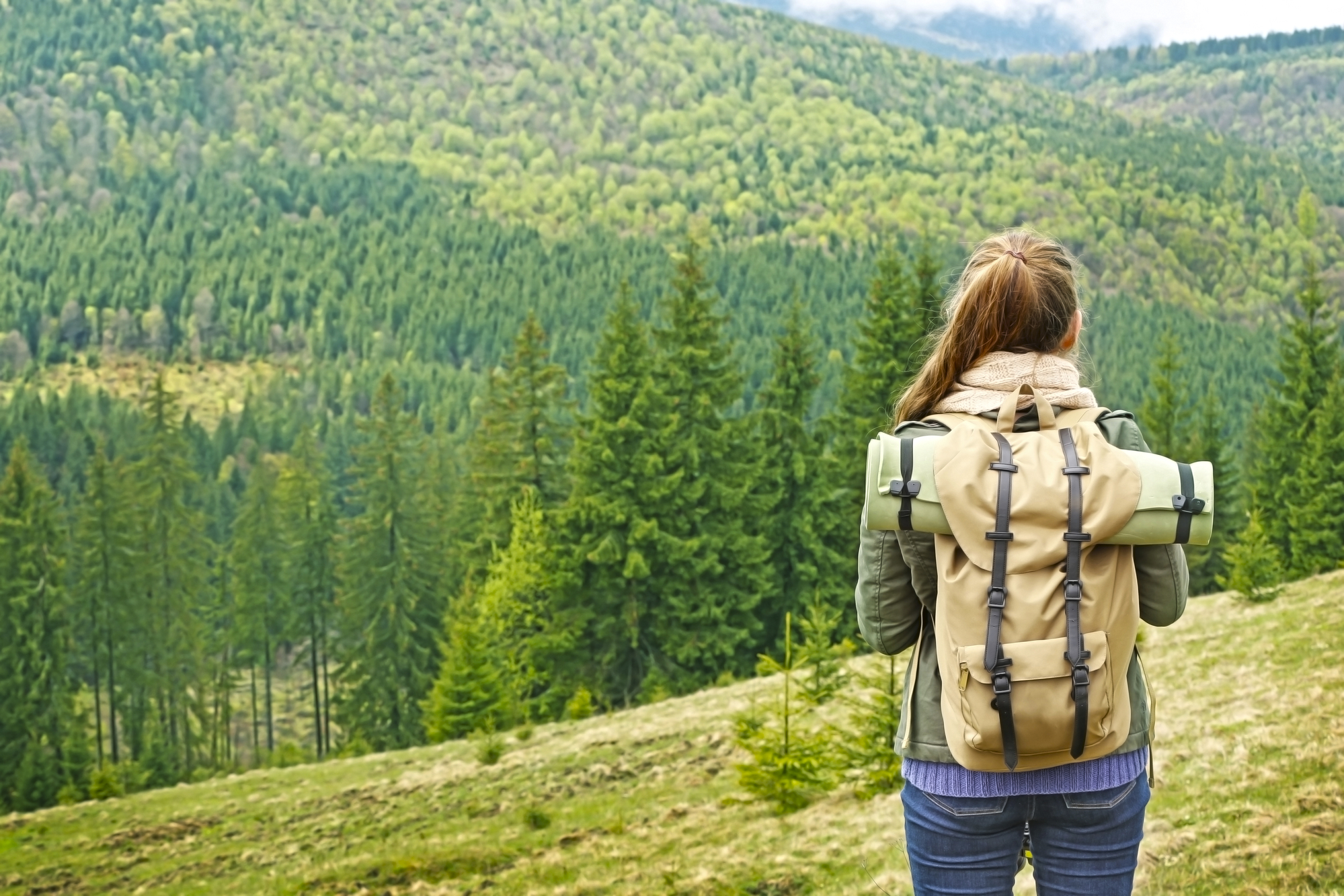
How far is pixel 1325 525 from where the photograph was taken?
139 ft

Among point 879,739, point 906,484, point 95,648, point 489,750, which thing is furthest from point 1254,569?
point 95,648

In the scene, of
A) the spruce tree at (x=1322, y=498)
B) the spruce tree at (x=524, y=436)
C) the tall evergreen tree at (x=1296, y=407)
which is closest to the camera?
the spruce tree at (x=524, y=436)

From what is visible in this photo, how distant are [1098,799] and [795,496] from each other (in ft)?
123

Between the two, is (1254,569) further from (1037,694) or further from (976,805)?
(1037,694)

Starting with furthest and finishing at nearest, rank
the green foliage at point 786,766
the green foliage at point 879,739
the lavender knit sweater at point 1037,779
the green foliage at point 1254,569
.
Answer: the green foliage at point 1254,569 → the green foliage at point 786,766 → the green foliage at point 879,739 → the lavender knit sweater at point 1037,779

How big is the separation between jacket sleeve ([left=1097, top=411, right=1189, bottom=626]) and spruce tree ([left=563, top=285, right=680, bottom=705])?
33003 millimetres

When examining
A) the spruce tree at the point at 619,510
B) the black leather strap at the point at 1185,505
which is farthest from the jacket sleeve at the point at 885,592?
the spruce tree at the point at 619,510

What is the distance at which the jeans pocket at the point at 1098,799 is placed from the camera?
361cm

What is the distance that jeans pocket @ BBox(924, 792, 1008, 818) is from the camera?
3605 mm

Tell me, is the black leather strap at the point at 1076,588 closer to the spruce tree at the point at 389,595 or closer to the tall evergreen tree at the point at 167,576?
the spruce tree at the point at 389,595

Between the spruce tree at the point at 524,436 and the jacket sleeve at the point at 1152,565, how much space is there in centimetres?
3654

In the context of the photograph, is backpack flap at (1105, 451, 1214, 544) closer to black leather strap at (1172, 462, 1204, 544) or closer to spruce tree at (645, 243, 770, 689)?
black leather strap at (1172, 462, 1204, 544)

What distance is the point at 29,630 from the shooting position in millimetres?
47094

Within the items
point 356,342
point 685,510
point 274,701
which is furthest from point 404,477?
point 356,342
